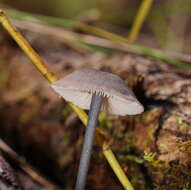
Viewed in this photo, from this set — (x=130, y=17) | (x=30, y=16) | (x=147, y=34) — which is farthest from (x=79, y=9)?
(x=30, y=16)

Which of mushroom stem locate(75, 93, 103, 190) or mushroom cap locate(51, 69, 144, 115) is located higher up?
mushroom cap locate(51, 69, 144, 115)

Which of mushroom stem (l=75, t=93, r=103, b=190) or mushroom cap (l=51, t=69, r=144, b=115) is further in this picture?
mushroom stem (l=75, t=93, r=103, b=190)

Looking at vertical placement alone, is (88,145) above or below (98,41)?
below

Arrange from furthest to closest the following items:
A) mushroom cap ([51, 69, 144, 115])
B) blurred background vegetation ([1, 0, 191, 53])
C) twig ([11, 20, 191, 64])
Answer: blurred background vegetation ([1, 0, 191, 53]) < twig ([11, 20, 191, 64]) < mushroom cap ([51, 69, 144, 115])

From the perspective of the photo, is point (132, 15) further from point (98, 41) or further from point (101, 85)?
point (101, 85)

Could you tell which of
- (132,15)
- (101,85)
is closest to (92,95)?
(101,85)

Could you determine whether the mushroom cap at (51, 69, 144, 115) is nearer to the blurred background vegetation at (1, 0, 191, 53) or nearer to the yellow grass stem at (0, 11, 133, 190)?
the yellow grass stem at (0, 11, 133, 190)

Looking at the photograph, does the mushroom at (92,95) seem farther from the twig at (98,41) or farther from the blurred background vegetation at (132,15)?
the blurred background vegetation at (132,15)

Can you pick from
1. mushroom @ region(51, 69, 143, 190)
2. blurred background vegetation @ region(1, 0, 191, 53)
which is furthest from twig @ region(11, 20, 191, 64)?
mushroom @ region(51, 69, 143, 190)
